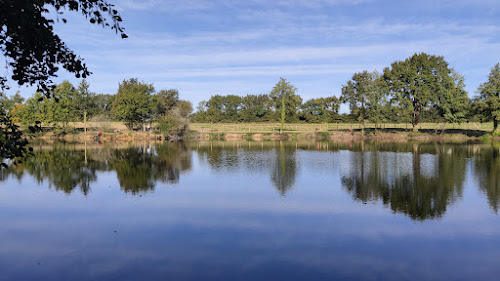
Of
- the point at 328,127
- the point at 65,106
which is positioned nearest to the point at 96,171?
the point at 65,106

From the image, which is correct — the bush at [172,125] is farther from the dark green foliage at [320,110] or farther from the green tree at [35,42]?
the green tree at [35,42]

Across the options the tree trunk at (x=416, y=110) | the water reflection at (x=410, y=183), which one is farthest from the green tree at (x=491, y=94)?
the water reflection at (x=410, y=183)

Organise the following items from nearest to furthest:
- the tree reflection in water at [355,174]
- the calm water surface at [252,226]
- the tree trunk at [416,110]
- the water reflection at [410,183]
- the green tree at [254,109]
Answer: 1. the calm water surface at [252,226]
2. the water reflection at [410,183]
3. the tree reflection in water at [355,174]
4. the tree trunk at [416,110]
5. the green tree at [254,109]


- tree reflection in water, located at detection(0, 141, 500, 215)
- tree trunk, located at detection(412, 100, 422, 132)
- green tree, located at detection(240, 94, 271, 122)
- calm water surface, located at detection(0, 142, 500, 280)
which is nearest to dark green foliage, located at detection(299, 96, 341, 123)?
green tree, located at detection(240, 94, 271, 122)

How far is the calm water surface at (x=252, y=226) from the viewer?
10266 mm

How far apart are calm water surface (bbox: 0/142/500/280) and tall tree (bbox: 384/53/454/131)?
4687cm

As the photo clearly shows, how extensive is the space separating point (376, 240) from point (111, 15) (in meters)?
10.9

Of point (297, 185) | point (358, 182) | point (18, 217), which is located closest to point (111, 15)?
point (18, 217)

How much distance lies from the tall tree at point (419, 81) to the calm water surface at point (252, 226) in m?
46.9

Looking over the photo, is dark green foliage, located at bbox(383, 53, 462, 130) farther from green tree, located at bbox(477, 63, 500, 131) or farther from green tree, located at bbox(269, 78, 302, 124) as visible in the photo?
green tree, located at bbox(269, 78, 302, 124)

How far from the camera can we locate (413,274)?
32.3 ft

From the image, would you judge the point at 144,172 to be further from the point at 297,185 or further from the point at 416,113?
the point at 416,113

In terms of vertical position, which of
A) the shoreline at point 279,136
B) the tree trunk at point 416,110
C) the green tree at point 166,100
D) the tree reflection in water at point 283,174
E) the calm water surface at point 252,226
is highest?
the green tree at point 166,100

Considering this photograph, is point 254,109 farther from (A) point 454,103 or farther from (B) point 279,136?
(A) point 454,103
